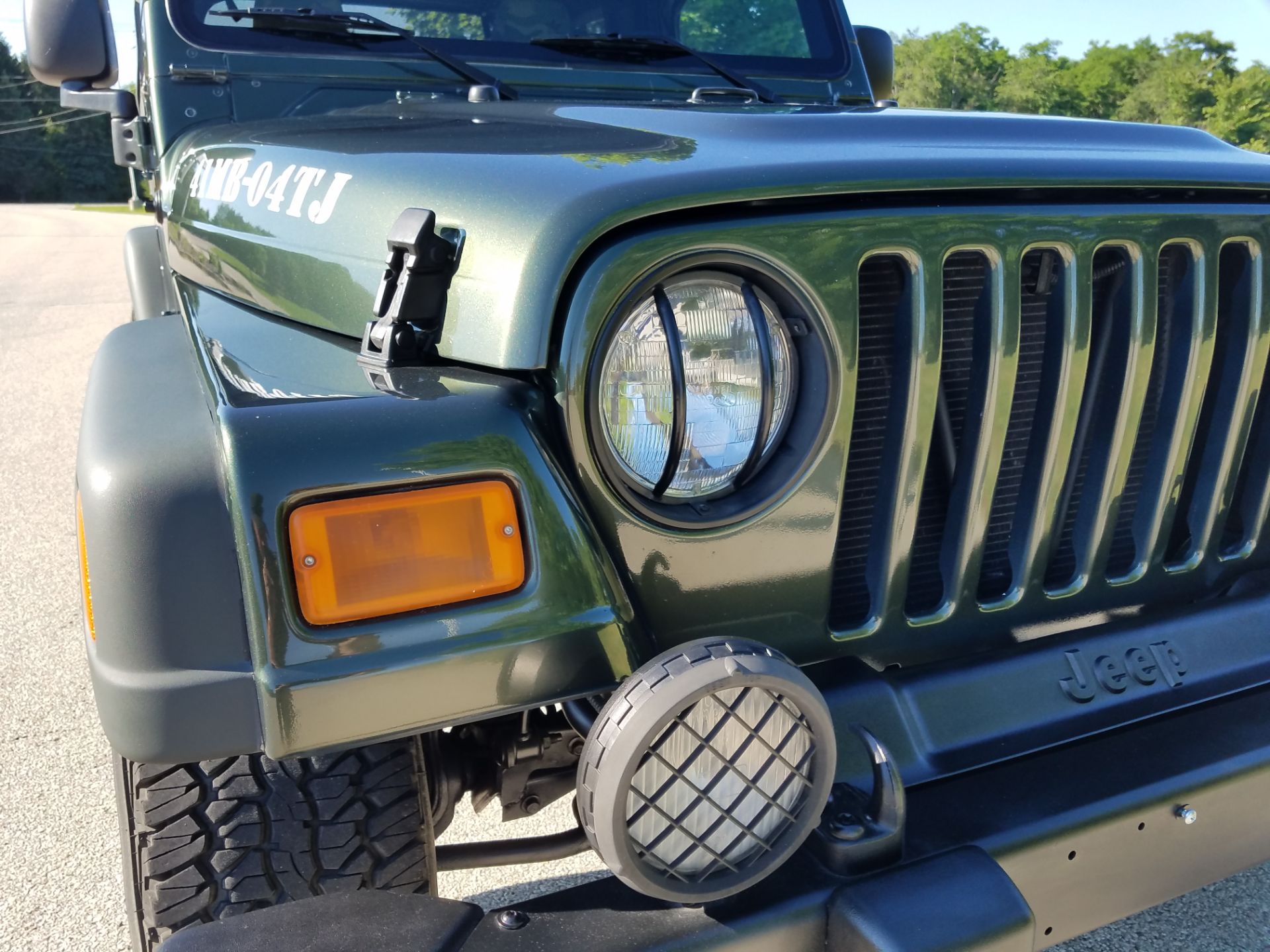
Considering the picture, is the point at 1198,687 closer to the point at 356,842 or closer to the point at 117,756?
the point at 356,842

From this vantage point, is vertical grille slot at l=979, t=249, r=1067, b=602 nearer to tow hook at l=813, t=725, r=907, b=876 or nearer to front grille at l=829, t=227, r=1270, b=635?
front grille at l=829, t=227, r=1270, b=635

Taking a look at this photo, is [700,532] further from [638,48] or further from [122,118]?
[122,118]

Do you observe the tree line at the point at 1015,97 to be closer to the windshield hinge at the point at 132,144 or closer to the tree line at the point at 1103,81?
the tree line at the point at 1103,81

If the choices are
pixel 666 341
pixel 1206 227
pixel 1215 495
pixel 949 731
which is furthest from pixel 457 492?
pixel 1215 495

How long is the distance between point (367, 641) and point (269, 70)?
5.61 feet

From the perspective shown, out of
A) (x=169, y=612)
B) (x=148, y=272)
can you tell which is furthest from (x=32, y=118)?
(x=169, y=612)

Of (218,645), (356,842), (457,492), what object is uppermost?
(457,492)

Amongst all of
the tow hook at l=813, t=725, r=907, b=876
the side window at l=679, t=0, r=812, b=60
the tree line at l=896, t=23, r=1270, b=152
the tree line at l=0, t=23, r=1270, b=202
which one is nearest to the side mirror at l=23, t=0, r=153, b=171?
the side window at l=679, t=0, r=812, b=60

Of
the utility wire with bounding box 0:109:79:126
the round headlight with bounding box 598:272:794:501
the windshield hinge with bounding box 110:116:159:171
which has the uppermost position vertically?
the windshield hinge with bounding box 110:116:159:171

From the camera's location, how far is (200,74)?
7.79ft

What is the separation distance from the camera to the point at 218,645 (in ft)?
3.72

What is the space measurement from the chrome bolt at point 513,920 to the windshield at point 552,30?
188 centimetres

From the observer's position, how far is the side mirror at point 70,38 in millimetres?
2383

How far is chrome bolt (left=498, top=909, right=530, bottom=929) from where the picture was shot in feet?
3.83
